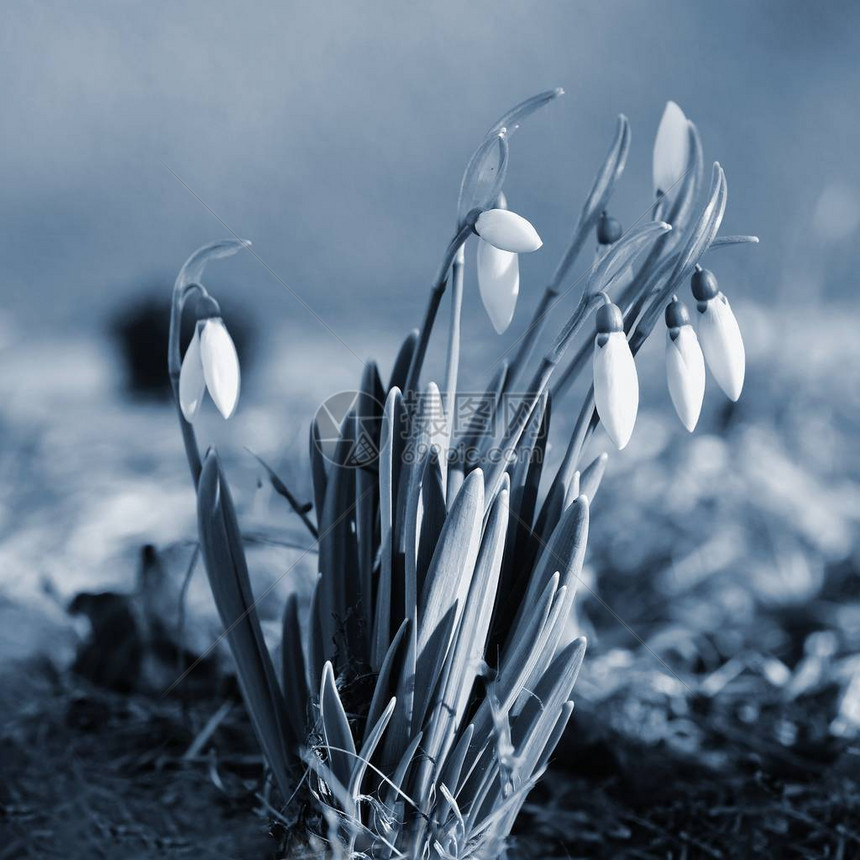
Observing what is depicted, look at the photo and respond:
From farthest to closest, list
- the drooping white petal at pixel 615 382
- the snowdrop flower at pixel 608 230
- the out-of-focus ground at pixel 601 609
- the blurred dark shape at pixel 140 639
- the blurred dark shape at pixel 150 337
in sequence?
the blurred dark shape at pixel 150 337, the blurred dark shape at pixel 140 639, the out-of-focus ground at pixel 601 609, the snowdrop flower at pixel 608 230, the drooping white petal at pixel 615 382

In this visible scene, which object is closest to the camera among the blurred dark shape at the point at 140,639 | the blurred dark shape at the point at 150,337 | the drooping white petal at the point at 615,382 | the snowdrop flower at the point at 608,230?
the drooping white petal at the point at 615,382

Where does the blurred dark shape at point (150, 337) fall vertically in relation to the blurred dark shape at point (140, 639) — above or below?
above

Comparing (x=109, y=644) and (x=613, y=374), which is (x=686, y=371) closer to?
(x=613, y=374)

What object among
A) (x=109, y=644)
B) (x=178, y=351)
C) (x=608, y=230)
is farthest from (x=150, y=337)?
(x=608, y=230)

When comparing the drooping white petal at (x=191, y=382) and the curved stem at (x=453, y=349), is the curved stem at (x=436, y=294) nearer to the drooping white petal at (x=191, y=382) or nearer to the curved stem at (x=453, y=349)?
the curved stem at (x=453, y=349)

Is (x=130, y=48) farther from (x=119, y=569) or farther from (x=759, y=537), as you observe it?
(x=759, y=537)

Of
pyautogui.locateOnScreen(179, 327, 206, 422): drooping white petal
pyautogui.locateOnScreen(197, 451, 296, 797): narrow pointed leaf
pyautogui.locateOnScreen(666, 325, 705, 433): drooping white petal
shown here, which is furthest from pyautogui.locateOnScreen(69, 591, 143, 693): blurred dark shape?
pyautogui.locateOnScreen(666, 325, 705, 433): drooping white petal

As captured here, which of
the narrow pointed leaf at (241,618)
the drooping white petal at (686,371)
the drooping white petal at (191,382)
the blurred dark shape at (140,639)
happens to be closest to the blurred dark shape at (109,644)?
the blurred dark shape at (140,639)

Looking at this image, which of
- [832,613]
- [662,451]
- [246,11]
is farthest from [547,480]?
[246,11]
